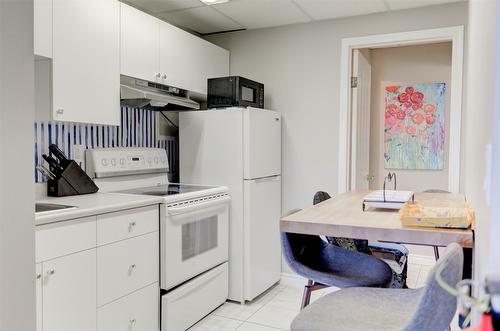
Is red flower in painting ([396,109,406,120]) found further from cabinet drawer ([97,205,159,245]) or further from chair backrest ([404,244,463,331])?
chair backrest ([404,244,463,331])

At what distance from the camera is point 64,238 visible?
185 centimetres

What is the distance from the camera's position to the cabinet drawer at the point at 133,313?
6.88 ft

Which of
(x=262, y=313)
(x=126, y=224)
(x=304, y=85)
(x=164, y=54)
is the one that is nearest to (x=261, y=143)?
(x=304, y=85)

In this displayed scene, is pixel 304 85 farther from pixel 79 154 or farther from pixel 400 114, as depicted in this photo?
pixel 79 154

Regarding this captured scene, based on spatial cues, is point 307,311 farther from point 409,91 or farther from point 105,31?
point 409,91

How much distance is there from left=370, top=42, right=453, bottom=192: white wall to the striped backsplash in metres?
2.13

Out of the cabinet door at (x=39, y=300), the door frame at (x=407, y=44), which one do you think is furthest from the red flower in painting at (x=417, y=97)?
the cabinet door at (x=39, y=300)

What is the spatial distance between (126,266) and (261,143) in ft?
4.66

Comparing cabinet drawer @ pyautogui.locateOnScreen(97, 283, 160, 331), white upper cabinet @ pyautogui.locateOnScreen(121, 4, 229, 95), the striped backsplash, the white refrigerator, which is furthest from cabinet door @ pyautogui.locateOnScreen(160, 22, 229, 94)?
cabinet drawer @ pyautogui.locateOnScreen(97, 283, 160, 331)

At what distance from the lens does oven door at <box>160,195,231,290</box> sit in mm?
2461

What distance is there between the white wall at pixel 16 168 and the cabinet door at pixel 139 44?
1.57m

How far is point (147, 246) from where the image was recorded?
2348 millimetres

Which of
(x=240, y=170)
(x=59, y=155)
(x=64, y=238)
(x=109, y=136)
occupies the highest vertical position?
(x=109, y=136)

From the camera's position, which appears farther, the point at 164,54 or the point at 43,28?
the point at 164,54
